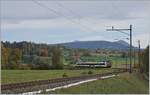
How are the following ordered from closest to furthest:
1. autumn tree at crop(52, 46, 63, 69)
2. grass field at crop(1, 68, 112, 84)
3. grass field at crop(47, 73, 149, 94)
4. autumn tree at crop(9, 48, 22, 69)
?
grass field at crop(47, 73, 149, 94) → grass field at crop(1, 68, 112, 84) → autumn tree at crop(9, 48, 22, 69) → autumn tree at crop(52, 46, 63, 69)

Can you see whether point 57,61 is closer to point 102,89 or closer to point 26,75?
point 26,75

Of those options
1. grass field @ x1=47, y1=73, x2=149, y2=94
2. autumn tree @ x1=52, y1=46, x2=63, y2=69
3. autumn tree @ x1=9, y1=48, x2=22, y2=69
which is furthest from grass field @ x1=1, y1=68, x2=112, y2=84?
autumn tree @ x1=52, y1=46, x2=63, y2=69

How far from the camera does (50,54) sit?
483 feet

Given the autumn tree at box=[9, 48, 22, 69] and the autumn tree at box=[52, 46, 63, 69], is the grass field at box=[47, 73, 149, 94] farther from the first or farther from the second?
the autumn tree at box=[52, 46, 63, 69]

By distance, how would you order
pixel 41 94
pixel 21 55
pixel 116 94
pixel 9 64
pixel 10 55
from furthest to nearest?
pixel 21 55, pixel 10 55, pixel 9 64, pixel 116 94, pixel 41 94

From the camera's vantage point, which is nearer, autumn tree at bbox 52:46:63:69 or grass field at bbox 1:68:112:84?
grass field at bbox 1:68:112:84

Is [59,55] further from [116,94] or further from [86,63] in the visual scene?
[116,94]

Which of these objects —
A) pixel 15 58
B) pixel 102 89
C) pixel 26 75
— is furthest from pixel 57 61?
pixel 102 89

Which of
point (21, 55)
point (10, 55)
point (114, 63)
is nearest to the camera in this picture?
point (10, 55)

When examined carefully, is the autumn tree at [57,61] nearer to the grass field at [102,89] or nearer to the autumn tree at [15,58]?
the autumn tree at [15,58]

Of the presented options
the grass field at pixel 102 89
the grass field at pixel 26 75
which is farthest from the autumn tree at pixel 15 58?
the grass field at pixel 102 89

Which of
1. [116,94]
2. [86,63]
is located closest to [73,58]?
[86,63]

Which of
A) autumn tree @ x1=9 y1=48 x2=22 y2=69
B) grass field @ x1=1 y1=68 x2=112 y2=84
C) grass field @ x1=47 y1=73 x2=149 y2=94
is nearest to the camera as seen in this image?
grass field @ x1=47 y1=73 x2=149 y2=94

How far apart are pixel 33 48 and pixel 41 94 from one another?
425ft
